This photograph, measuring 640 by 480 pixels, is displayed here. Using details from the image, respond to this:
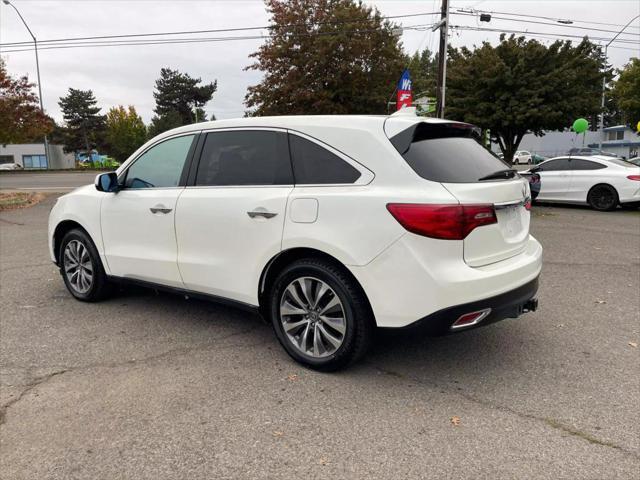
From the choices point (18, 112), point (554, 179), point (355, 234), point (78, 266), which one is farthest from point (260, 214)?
point (18, 112)

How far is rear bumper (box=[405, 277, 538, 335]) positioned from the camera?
3023mm

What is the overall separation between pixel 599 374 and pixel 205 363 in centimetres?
277

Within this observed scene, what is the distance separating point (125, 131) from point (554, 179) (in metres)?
63.8

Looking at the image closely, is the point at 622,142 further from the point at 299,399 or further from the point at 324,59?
the point at 299,399

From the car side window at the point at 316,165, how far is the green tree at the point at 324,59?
75.9ft

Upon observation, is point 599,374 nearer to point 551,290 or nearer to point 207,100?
point 551,290

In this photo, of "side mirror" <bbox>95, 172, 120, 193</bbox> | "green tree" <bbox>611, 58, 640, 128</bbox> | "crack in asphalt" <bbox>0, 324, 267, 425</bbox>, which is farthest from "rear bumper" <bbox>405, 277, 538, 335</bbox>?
"green tree" <bbox>611, 58, 640, 128</bbox>

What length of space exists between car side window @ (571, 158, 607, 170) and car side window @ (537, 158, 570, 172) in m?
0.18

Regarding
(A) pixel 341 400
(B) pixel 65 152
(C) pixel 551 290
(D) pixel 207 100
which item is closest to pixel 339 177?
(A) pixel 341 400

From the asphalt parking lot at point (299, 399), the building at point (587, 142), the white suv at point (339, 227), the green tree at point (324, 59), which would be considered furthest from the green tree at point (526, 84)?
the building at point (587, 142)

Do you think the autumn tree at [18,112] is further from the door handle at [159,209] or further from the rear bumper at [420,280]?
the rear bumper at [420,280]

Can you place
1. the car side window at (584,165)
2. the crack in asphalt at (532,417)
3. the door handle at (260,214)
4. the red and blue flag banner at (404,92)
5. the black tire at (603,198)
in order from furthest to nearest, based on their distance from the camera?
the red and blue flag banner at (404,92)
the car side window at (584,165)
the black tire at (603,198)
the door handle at (260,214)
the crack in asphalt at (532,417)

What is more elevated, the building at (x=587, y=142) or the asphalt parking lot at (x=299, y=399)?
the building at (x=587, y=142)

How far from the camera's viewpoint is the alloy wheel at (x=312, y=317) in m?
3.38
